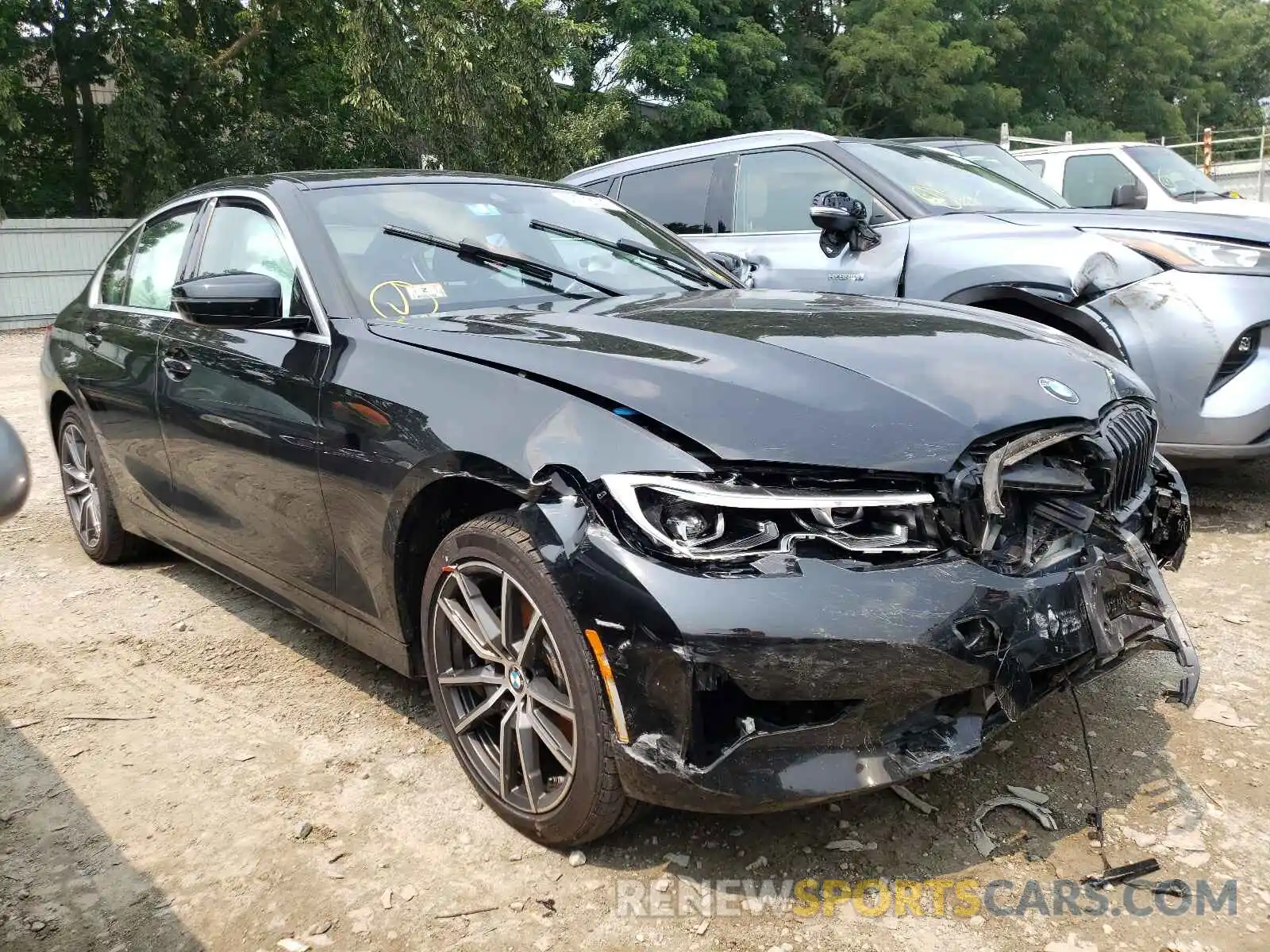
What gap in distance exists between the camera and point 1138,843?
233 cm

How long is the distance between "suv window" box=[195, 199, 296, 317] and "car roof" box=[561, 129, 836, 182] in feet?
8.36

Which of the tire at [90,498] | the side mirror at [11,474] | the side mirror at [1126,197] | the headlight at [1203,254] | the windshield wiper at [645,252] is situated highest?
the side mirror at [1126,197]

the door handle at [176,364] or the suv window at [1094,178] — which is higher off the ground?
the suv window at [1094,178]

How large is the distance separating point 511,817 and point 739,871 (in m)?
0.56

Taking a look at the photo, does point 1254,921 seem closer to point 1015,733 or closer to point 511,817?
point 1015,733

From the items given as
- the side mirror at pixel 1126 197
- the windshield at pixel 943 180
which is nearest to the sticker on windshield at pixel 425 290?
the windshield at pixel 943 180

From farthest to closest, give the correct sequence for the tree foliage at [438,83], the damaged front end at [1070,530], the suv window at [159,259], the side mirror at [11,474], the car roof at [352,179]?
the tree foliage at [438,83] < the suv window at [159,259] < the car roof at [352,179] < the damaged front end at [1070,530] < the side mirror at [11,474]

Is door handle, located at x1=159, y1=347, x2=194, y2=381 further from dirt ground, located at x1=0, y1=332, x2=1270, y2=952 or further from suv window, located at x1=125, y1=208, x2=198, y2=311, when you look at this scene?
dirt ground, located at x1=0, y1=332, x2=1270, y2=952

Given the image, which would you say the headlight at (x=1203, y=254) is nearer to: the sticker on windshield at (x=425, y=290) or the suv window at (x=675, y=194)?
the suv window at (x=675, y=194)

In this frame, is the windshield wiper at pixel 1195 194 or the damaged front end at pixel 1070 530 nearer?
the damaged front end at pixel 1070 530

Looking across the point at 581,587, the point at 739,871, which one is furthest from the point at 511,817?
the point at 581,587

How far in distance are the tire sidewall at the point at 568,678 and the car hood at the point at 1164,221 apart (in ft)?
12.0

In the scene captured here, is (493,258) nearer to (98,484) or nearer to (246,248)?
(246,248)

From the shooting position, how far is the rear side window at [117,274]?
4.44 metres
